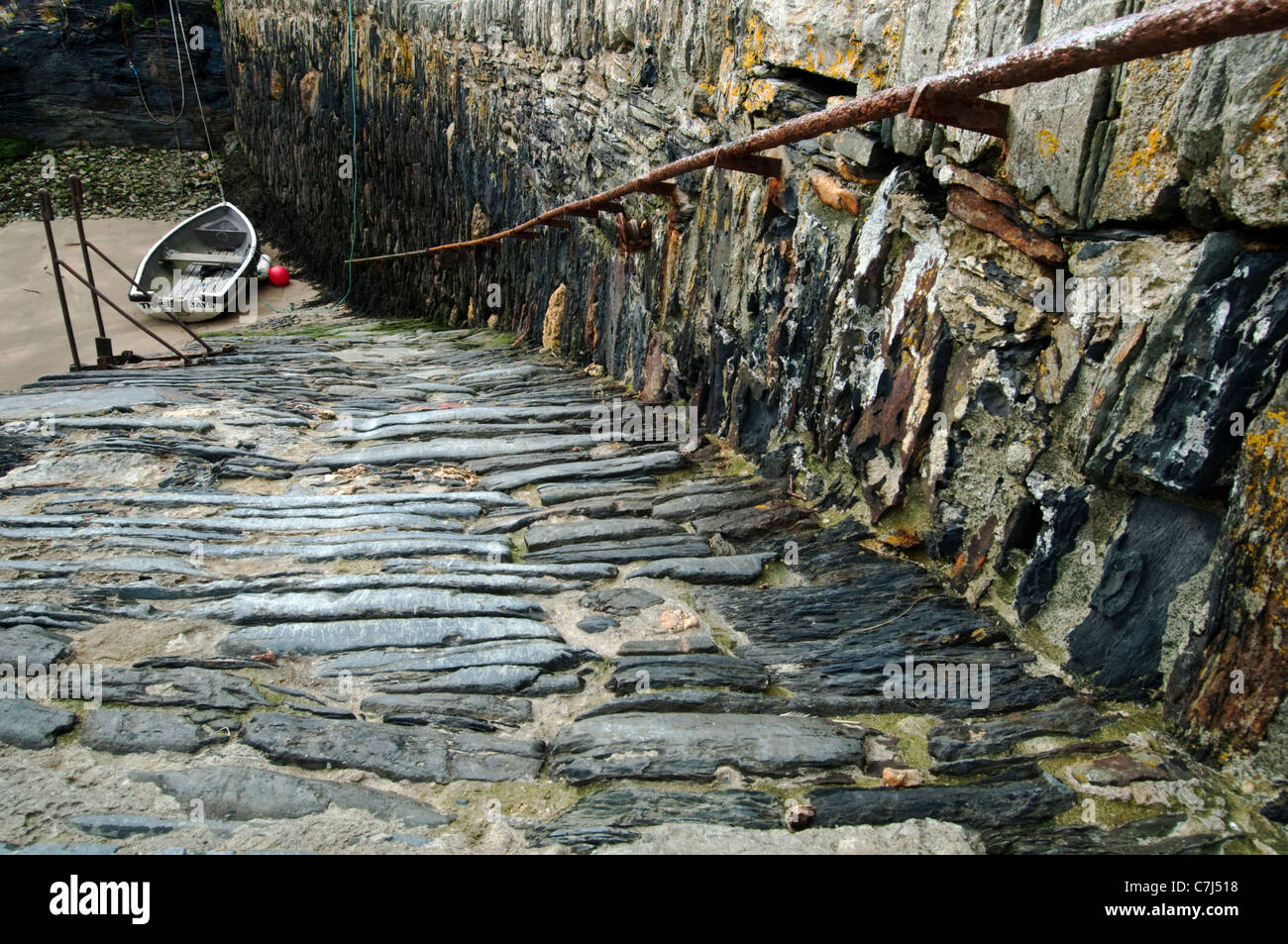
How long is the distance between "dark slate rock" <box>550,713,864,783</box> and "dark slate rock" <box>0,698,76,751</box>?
45.4 inches

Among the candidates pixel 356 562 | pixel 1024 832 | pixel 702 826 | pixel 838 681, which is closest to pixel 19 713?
pixel 356 562

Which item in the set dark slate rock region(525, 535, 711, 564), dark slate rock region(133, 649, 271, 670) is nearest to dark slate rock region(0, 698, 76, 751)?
dark slate rock region(133, 649, 271, 670)

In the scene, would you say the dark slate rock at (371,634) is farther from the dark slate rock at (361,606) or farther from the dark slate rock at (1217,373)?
the dark slate rock at (1217,373)

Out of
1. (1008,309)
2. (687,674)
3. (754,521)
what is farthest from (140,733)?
(1008,309)

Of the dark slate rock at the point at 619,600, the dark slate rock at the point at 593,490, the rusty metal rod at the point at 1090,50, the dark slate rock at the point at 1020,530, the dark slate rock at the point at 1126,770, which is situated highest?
the rusty metal rod at the point at 1090,50

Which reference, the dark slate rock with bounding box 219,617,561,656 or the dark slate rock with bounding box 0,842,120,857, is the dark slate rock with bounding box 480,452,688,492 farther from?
the dark slate rock with bounding box 0,842,120,857

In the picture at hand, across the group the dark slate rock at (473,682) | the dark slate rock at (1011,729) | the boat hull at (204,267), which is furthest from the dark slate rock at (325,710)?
the boat hull at (204,267)

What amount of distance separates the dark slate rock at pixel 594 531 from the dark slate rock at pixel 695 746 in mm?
1167

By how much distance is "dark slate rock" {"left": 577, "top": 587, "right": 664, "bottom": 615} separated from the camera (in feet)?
9.37

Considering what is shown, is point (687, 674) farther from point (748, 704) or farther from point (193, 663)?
point (193, 663)

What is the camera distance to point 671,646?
2.63m

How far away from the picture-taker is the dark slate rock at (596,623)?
2738 millimetres
